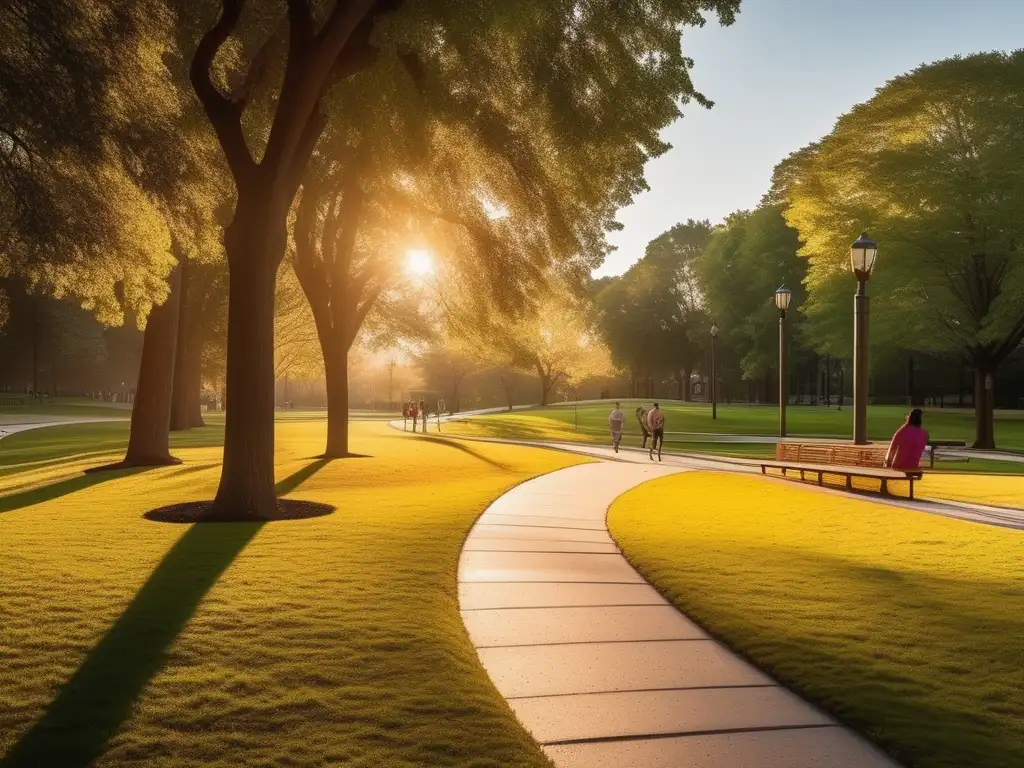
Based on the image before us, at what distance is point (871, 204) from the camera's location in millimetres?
34688

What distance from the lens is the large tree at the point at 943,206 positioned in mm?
31750

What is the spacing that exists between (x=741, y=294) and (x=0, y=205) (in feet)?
184

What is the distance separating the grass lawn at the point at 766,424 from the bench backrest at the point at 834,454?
50.1ft

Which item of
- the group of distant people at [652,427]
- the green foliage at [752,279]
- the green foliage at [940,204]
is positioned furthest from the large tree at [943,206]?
the green foliage at [752,279]

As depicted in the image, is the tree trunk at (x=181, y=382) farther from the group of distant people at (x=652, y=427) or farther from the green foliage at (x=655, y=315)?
the green foliage at (x=655, y=315)

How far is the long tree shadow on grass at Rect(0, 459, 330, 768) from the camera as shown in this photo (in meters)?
4.26

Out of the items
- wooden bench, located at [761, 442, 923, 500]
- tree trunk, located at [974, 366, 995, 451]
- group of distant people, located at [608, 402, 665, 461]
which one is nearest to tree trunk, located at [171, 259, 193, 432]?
group of distant people, located at [608, 402, 665, 461]

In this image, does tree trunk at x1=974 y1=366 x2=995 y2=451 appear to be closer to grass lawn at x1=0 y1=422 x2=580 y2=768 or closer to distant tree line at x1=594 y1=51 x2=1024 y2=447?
distant tree line at x1=594 y1=51 x2=1024 y2=447

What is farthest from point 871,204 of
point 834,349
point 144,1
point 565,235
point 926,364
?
point 926,364

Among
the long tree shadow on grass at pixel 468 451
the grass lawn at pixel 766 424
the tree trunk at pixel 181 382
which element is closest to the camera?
the long tree shadow on grass at pixel 468 451

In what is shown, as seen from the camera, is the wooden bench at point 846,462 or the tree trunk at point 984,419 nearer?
the wooden bench at point 846,462

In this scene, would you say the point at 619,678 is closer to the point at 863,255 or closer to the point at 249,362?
the point at 249,362

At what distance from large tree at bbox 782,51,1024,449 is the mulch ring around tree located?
27.1 metres

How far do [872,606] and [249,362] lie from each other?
887cm
